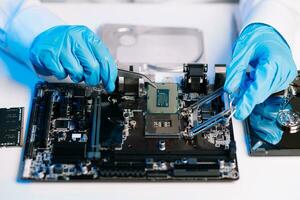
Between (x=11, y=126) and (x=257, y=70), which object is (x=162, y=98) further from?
(x=11, y=126)

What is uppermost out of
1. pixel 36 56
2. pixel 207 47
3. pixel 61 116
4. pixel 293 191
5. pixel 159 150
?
pixel 207 47

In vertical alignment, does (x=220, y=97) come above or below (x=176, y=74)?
below

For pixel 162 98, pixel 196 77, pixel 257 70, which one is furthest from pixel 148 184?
pixel 257 70

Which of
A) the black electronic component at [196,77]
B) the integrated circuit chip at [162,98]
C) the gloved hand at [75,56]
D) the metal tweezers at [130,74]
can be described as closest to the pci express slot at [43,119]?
the gloved hand at [75,56]

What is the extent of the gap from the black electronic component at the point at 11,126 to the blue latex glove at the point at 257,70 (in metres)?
0.79

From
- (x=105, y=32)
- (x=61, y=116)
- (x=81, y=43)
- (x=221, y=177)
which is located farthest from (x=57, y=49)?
(x=221, y=177)

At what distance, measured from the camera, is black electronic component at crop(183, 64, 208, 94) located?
1.74m

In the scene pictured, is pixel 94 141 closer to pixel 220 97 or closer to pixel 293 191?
pixel 220 97

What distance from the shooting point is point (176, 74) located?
1.89 meters

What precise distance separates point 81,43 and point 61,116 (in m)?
0.29

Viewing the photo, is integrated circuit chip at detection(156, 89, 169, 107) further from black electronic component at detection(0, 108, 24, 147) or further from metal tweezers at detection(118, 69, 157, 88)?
black electronic component at detection(0, 108, 24, 147)

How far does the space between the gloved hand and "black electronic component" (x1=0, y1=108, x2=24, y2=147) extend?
0.23 meters

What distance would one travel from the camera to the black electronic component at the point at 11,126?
170cm

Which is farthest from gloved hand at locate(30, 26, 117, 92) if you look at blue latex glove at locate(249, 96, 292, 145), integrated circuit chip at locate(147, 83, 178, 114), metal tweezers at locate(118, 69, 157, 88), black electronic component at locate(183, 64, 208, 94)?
blue latex glove at locate(249, 96, 292, 145)
